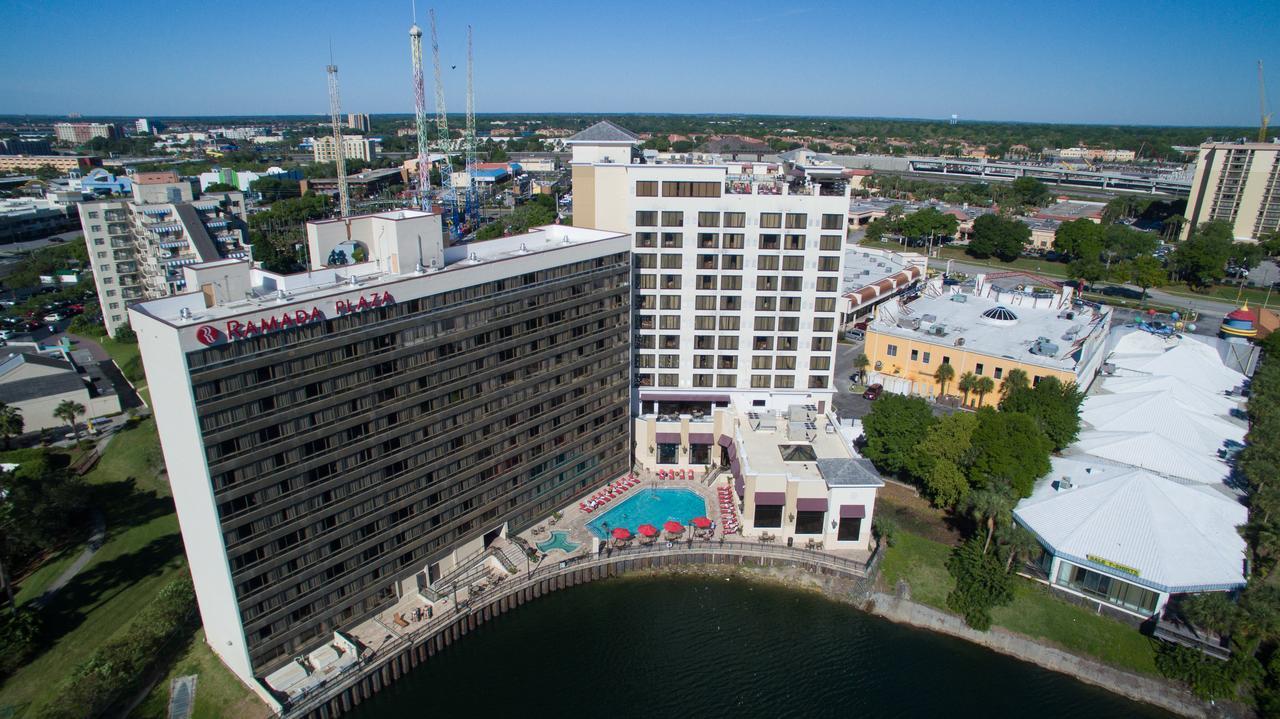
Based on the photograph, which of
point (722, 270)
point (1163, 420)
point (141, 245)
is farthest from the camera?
point (141, 245)

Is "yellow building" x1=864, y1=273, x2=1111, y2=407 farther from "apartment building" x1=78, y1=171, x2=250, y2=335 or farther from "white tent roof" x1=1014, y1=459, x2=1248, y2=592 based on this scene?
"apartment building" x1=78, y1=171, x2=250, y2=335

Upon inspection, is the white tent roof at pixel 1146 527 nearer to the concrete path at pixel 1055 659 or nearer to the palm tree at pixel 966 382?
the concrete path at pixel 1055 659

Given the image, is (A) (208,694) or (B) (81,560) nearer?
(A) (208,694)

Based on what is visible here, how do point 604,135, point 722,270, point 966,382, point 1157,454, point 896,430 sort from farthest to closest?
point 966,382, point 604,135, point 722,270, point 1157,454, point 896,430

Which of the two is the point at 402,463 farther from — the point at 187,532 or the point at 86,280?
the point at 86,280

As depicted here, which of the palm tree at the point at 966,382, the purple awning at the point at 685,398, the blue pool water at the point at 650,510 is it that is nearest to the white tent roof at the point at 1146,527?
the palm tree at the point at 966,382

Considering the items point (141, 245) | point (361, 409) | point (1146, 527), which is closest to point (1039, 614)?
point (1146, 527)

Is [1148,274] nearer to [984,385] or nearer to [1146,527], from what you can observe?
[984,385]

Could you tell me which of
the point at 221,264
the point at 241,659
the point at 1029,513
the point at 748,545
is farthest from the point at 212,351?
the point at 1029,513
